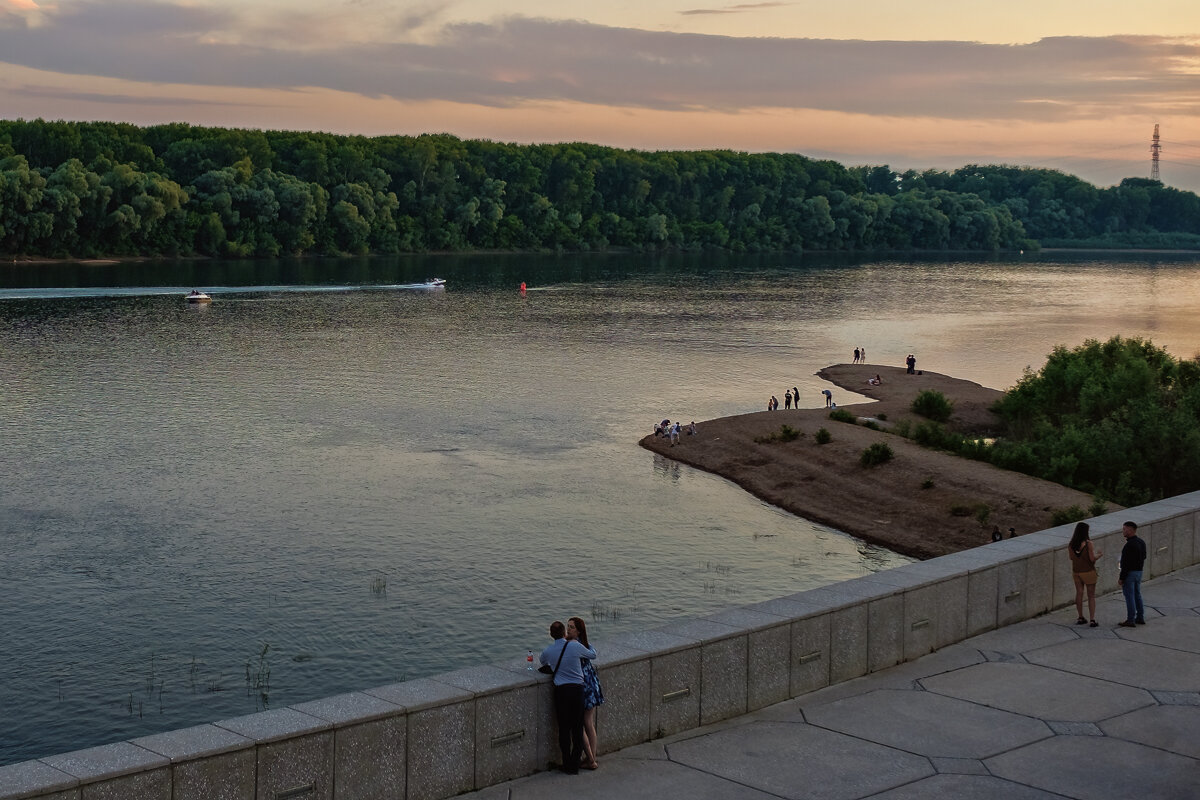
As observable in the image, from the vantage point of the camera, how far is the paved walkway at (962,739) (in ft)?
50.3

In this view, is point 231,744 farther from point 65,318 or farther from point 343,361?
point 65,318

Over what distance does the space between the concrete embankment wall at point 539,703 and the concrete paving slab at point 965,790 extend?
307cm

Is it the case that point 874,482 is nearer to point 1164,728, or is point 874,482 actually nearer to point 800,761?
point 1164,728

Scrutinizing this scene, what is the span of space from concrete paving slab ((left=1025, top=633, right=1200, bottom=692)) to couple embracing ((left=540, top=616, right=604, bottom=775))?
797 cm

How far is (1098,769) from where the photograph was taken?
627 inches

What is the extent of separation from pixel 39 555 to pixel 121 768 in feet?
130

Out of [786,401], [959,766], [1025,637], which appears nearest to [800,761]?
[959,766]

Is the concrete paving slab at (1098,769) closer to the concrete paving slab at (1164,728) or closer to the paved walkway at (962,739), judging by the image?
the paved walkway at (962,739)

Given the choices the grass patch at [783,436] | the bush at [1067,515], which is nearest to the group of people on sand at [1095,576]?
the bush at [1067,515]

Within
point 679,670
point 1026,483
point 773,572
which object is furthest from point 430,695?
point 1026,483

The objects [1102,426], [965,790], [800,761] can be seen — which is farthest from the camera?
[1102,426]

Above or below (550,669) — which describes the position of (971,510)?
below

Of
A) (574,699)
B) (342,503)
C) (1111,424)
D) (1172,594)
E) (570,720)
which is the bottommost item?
(342,503)

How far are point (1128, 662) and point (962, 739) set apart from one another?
497 centimetres
